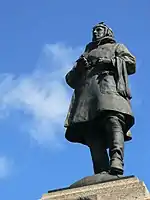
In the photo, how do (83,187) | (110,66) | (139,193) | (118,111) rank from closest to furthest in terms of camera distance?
1. (139,193)
2. (83,187)
3. (118,111)
4. (110,66)

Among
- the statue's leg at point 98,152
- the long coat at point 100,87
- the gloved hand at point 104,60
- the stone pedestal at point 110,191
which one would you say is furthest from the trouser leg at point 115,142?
the gloved hand at point 104,60

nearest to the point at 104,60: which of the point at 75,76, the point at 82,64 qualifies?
the point at 82,64

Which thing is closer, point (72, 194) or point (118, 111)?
point (72, 194)

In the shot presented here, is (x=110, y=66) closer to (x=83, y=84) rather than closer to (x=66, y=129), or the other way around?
(x=83, y=84)

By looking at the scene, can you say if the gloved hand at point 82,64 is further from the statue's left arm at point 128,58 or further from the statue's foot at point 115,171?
the statue's foot at point 115,171

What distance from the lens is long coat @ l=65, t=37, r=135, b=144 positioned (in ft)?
27.0

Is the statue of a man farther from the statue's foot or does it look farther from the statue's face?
the statue's face

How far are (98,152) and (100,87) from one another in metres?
1.00

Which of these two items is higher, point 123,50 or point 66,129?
point 123,50

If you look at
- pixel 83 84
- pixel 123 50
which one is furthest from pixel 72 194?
pixel 123 50

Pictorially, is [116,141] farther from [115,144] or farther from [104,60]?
[104,60]

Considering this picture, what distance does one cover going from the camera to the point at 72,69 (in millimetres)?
9000

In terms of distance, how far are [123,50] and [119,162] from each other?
2.08 meters

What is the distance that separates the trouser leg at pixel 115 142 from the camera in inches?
301
